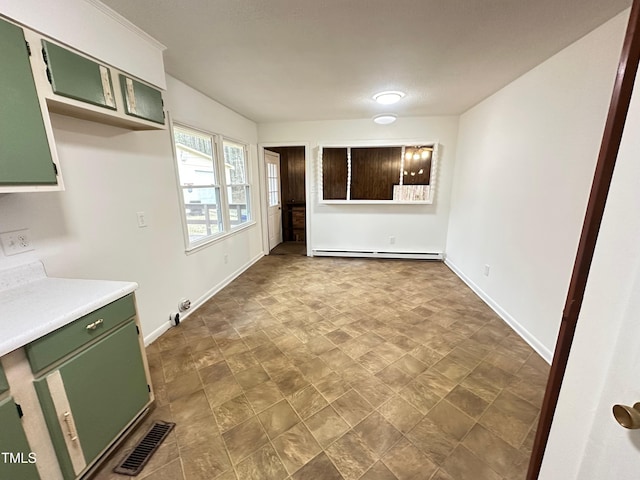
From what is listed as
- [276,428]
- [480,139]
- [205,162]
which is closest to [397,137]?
[480,139]

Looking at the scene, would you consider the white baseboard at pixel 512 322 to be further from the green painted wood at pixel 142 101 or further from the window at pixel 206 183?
the green painted wood at pixel 142 101

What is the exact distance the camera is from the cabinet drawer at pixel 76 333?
3.45 ft

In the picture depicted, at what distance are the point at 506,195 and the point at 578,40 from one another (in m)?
1.36

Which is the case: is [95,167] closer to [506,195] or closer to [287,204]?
[506,195]

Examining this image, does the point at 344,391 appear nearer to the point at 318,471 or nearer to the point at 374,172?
the point at 318,471

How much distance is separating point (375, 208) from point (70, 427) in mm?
4567

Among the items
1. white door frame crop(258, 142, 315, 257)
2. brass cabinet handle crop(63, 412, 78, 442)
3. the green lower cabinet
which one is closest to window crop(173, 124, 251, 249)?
white door frame crop(258, 142, 315, 257)

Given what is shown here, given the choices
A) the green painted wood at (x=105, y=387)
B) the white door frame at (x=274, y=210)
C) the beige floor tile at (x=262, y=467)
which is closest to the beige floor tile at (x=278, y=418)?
the beige floor tile at (x=262, y=467)

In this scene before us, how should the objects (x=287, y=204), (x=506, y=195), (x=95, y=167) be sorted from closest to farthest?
1. (x=95, y=167)
2. (x=506, y=195)
3. (x=287, y=204)

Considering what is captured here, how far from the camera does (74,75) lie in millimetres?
1425

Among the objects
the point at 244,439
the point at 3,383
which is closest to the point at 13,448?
the point at 3,383

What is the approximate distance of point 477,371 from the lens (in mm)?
2064

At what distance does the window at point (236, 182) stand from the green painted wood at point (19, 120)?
240cm

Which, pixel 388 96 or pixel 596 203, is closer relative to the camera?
pixel 596 203
